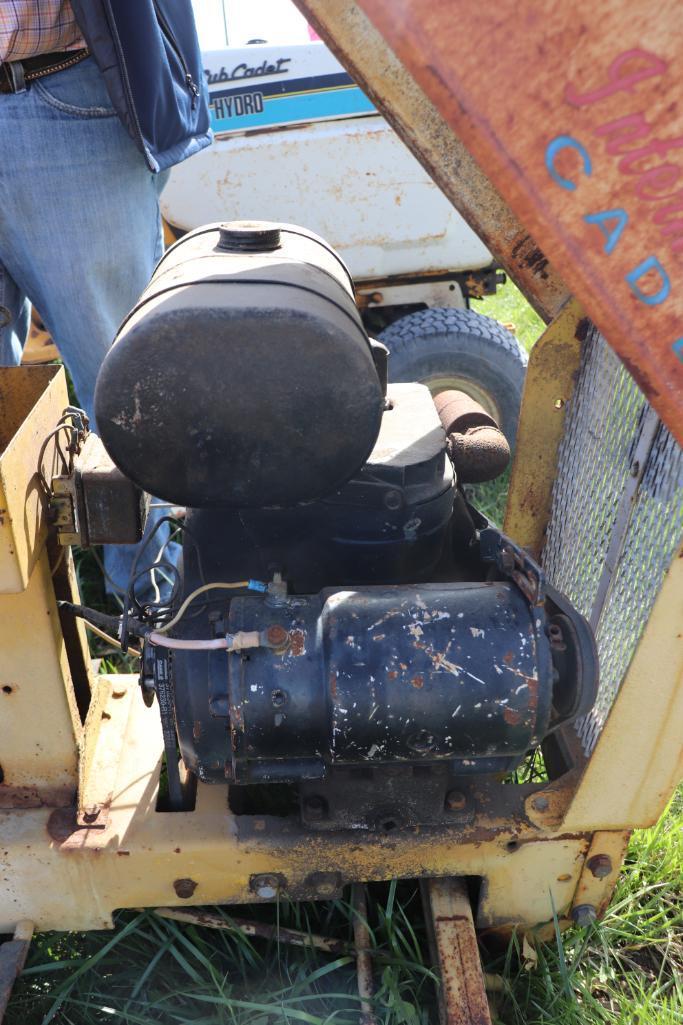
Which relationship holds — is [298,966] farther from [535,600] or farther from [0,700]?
[535,600]

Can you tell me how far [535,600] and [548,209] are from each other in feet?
1.74

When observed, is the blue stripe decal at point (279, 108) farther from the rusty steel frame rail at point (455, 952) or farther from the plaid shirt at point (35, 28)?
the rusty steel frame rail at point (455, 952)

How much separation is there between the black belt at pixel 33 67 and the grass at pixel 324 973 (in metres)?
1.65

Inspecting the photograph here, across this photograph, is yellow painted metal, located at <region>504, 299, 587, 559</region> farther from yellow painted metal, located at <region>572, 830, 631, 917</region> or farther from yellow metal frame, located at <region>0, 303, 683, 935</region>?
yellow painted metal, located at <region>572, 830, 631, 917</region>

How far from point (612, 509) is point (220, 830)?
0.83 metres

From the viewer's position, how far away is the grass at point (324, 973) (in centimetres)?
150

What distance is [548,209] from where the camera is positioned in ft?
2.96

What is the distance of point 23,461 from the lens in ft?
4.19

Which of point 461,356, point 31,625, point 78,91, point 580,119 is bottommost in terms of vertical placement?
point 461,356

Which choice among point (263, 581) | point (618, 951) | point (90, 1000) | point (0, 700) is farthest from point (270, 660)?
point (618, 951)

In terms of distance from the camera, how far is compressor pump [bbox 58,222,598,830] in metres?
1.12

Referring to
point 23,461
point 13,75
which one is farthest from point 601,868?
point 13,75

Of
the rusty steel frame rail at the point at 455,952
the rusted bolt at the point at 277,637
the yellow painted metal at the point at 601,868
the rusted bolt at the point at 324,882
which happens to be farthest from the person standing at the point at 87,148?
the yellow painted metal at the point at 601,868

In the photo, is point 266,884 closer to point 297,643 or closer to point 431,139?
point 297,643
